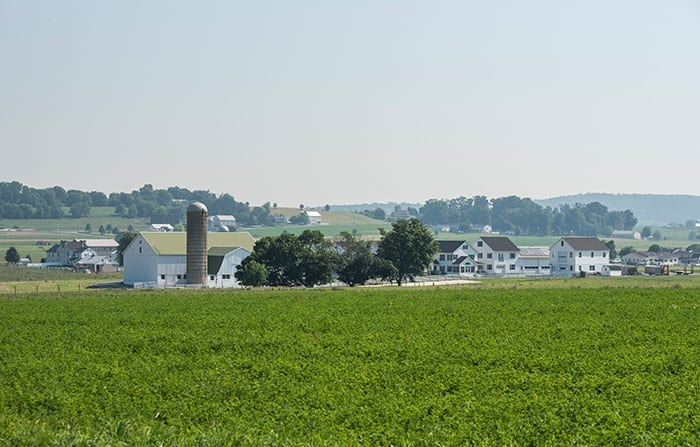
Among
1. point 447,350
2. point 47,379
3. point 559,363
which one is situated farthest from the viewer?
point 447,350

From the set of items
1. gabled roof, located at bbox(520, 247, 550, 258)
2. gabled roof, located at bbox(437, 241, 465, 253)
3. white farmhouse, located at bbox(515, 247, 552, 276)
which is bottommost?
white farmhouse, located at bbox(515, 247, 552, 276)

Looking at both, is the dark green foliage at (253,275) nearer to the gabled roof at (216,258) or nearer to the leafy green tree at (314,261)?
the leafy green tree at (314,261)

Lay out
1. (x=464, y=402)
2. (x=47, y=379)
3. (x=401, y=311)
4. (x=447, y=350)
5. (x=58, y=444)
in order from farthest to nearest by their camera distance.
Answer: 1. (x=401, y=311)
2. (x=447, y=350)
3. (x=47, y=379)
4. (x=464, y=402)
5. (x=58, y=444)

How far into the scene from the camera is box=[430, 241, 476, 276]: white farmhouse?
11975 centimetres

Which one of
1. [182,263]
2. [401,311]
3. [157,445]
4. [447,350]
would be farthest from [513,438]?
[182,263]

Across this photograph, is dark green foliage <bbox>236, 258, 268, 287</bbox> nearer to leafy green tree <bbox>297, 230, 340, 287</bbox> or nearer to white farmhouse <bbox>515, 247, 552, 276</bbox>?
leafy green tree <bbox>297, 230, 340, 287</bbox>

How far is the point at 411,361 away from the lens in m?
25.6

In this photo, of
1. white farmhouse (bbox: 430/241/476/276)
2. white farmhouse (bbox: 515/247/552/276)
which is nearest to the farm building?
white farmhouse (bbox: 430/241/476/276)

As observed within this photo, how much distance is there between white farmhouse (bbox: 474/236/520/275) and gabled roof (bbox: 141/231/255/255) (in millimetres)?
36780

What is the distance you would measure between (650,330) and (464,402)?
1426 centimetres

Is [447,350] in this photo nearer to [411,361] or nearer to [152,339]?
[411,361]

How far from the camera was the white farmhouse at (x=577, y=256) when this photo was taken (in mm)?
123562

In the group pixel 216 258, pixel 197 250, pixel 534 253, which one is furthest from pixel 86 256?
pixel 197 250

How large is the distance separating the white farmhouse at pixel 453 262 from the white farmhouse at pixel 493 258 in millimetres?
3059
